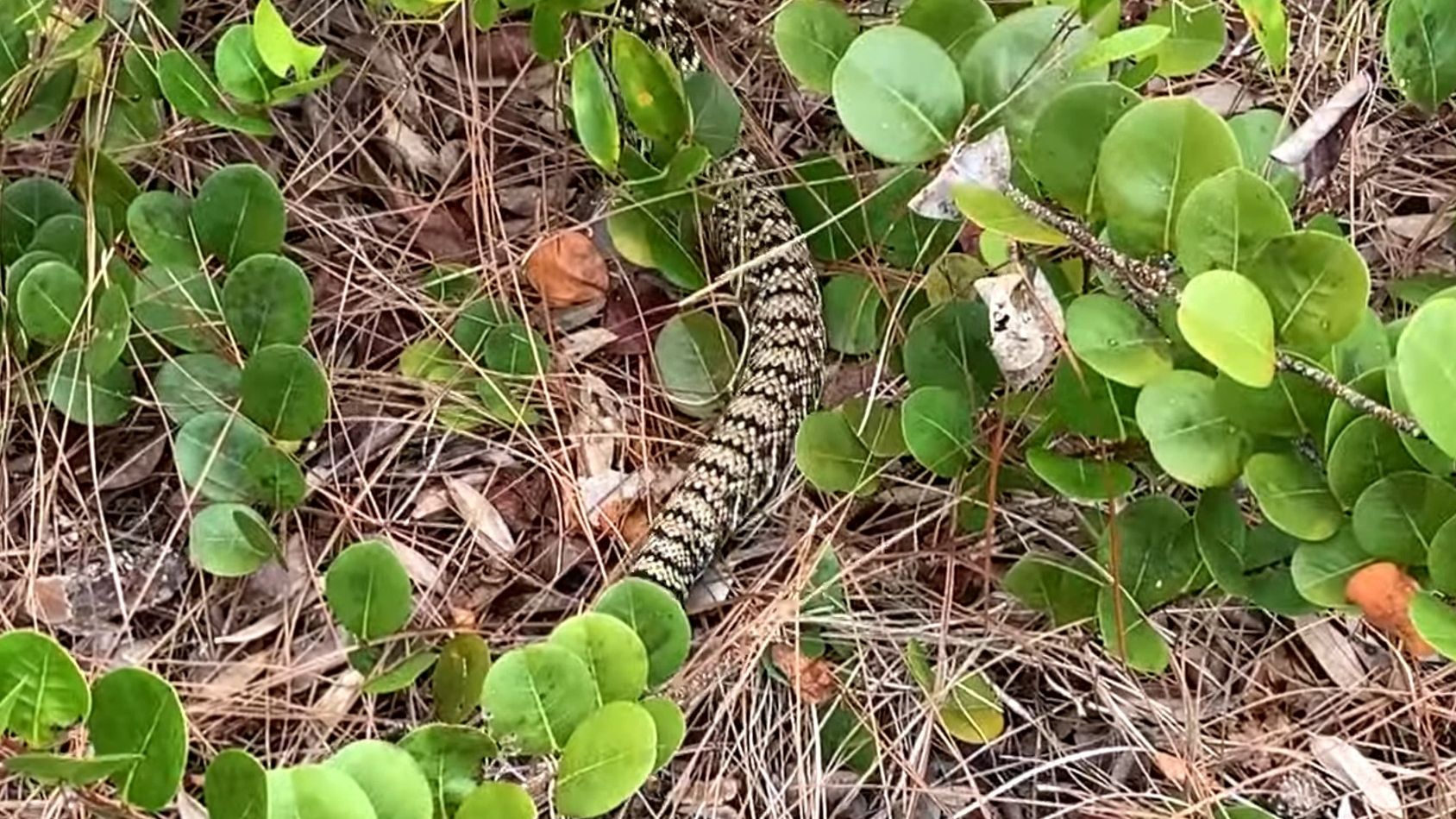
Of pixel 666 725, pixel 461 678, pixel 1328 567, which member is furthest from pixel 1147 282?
pixel 461 678

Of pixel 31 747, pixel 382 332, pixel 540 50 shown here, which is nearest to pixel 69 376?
pixel 382 332

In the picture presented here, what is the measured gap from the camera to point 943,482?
2.43 metres

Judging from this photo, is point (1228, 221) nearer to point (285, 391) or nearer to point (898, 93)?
point (898, 93)

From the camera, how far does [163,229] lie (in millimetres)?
2377

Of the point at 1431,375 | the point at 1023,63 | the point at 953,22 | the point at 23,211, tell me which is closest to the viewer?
the point at 1431,375

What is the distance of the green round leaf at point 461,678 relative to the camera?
81.9 inches

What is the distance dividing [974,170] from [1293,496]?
546mm

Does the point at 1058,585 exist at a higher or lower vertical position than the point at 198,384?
lower

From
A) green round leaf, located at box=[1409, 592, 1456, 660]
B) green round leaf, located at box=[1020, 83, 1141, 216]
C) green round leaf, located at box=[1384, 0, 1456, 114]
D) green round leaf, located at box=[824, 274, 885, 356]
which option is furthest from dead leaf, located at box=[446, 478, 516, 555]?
green round leaf, located at box=[1384, 0, 1456, 114]

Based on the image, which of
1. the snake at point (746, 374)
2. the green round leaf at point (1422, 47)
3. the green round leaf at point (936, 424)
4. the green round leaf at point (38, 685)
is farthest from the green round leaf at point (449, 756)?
the green round leaf at point (1422, 47)

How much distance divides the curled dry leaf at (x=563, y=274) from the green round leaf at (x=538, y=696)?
3.16 feet

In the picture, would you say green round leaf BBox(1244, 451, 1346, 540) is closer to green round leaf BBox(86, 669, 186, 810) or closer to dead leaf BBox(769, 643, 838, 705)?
dead leaf BBox(769, 643, 838, 705)

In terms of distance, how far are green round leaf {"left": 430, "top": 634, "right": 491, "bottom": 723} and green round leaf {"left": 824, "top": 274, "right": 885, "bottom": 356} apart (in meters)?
0.87

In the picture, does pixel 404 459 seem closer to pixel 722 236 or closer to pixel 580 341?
pixel 580 341
